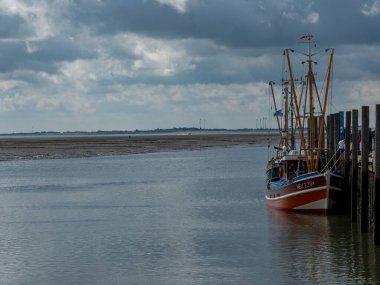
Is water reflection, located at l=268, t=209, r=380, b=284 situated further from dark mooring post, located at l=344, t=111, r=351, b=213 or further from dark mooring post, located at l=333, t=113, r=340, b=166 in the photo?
dark mooring post, located at l=333, t=113, r=340, b=166

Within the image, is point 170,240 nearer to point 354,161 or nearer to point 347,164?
point 354,161

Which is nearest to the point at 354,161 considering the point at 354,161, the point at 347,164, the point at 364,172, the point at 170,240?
the point at 354,161

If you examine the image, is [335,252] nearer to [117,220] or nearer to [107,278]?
[107,278]

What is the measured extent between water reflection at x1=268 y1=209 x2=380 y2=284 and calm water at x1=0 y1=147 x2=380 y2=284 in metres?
0.04

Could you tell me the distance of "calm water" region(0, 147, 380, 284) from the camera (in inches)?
975

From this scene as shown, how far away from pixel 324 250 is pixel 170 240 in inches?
261

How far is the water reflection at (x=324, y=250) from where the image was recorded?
24.5 m

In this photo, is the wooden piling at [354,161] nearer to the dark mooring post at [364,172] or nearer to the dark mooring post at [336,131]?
the dark mooring post at [364,172]

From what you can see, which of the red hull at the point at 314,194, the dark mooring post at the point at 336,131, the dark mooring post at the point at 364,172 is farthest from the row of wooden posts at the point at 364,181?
the dark mooring post at the point at 336,131

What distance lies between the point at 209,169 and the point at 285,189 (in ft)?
120

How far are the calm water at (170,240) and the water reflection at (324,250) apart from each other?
4 centimetres

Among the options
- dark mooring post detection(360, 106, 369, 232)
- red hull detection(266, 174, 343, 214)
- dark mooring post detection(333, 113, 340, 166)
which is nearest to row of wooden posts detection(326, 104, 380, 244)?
dark mooring post detection(360, 106, 369, 232)

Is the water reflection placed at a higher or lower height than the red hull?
lower

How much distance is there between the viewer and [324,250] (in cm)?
2858
